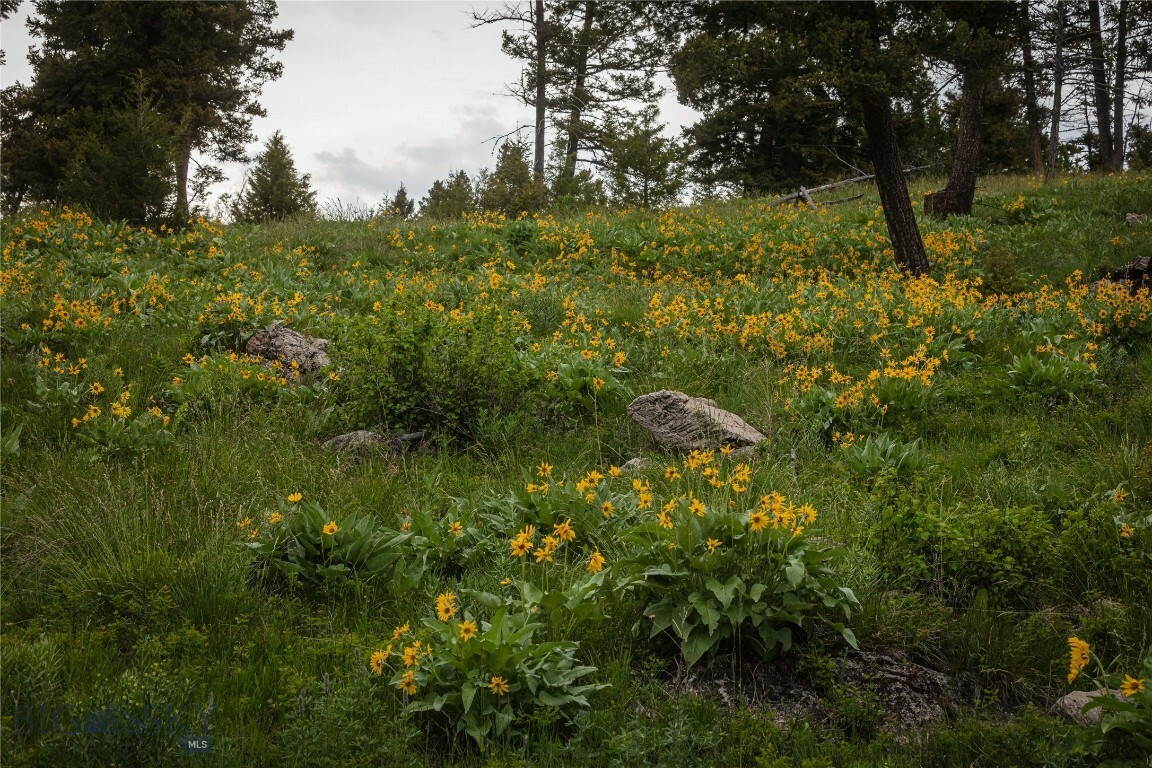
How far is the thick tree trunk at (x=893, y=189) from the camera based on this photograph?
11086 millimetres

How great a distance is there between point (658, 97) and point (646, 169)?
8476 mm

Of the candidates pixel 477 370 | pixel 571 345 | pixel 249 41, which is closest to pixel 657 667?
pixel 477 370

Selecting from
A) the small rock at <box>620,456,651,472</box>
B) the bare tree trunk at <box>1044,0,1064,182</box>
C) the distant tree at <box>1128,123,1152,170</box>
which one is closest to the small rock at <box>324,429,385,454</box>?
the small rock at <box>620,456,651,472</box>

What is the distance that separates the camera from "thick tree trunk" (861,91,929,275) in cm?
1109

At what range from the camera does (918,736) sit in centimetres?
274

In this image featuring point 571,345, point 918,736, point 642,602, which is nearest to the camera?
point 918,736

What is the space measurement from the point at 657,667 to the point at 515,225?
37.4ft

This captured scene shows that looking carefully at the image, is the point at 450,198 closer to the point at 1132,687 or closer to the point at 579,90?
the point at 579,90

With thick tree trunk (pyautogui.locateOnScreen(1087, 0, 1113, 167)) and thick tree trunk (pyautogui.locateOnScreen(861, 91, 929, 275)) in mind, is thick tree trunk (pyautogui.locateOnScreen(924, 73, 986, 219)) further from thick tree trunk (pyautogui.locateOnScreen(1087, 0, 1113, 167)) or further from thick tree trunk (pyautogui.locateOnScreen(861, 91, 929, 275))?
thick tree trunk (pyautogui.locateOnScreen(1087, 0, 1113, 167))

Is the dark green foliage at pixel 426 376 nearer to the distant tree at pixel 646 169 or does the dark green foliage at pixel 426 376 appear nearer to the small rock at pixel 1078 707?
the small rock at pixel 1078 707

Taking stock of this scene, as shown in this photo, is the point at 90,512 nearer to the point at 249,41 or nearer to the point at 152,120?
the point at 152,120

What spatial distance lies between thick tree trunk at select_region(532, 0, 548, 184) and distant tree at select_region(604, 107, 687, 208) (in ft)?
8.48

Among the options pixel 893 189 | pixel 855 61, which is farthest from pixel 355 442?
pixel 893 189

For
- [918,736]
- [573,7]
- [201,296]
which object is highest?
[573,7]
